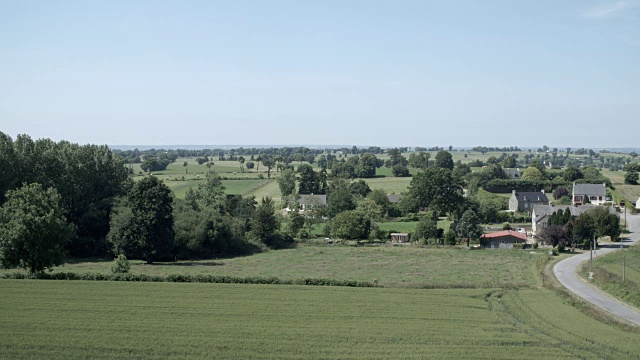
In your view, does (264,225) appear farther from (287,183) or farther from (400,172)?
(400,172)

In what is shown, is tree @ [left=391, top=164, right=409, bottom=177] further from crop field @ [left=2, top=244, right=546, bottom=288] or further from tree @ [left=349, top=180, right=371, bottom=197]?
crop field @ [left=2, top=244, right=546, bottom=288]

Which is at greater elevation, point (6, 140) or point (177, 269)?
point (6, 140)

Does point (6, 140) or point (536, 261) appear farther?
point (6, 140)

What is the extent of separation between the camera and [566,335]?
2952 cm

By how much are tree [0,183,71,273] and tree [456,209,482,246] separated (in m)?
44.6

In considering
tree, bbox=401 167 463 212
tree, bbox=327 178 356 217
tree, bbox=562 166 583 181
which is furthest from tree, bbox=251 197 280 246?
tree, bbox=562 166 583 181

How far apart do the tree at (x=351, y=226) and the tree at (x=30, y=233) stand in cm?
3685

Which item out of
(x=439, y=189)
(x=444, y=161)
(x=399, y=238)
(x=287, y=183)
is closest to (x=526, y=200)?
(x=439, y=189)

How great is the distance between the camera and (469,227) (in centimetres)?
7262

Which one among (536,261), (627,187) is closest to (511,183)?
(627,187)

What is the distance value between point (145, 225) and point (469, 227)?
36.6 m

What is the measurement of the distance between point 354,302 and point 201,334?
10765mm

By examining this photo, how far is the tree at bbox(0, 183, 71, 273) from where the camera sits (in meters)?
43.2

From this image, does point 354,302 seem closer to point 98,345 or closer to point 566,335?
point 566,335
